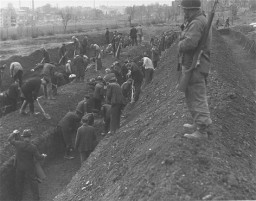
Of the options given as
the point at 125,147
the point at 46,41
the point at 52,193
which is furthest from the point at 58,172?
the point at 46,41

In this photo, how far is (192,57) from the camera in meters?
6.16

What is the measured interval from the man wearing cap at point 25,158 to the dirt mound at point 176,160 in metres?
1.02

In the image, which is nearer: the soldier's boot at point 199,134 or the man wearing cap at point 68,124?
the soldier's boot at point 199,134

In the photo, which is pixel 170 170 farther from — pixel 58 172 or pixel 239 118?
pixel 58 172

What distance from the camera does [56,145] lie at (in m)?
12.0

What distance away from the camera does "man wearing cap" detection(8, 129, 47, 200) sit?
27.4ft

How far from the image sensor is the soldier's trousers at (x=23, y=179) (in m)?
8.71

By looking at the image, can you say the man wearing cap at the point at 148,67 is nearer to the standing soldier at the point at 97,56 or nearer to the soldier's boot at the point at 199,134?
the standing soldier at the point at 97,56

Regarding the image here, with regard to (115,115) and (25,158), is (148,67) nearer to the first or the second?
(115,115)

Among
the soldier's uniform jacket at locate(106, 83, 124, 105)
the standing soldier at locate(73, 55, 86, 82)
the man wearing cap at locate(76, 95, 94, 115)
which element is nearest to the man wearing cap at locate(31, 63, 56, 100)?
the man wearing cap at locate(76, 95, 94, 115)

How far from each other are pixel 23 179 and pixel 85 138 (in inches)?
73.6

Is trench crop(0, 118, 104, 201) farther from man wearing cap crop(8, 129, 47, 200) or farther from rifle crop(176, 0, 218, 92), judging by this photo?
rifle crop(176, 0, 218, 92)

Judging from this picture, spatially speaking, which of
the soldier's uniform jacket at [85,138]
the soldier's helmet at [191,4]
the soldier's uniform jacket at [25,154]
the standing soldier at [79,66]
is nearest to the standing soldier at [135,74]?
the standing soldier at [79,66]

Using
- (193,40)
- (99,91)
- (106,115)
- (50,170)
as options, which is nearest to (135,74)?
(99,91)
